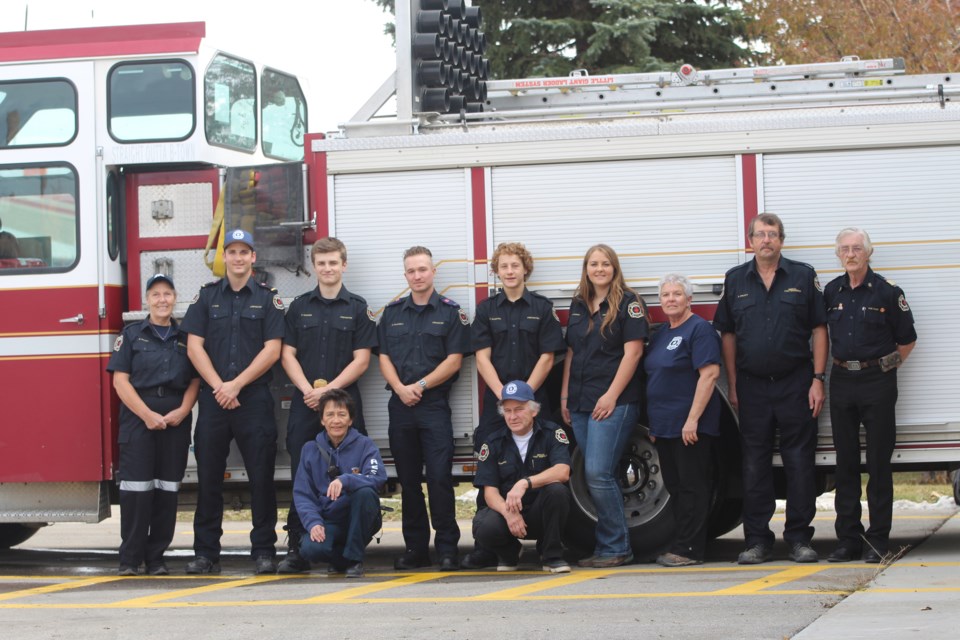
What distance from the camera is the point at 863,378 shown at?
8773 millimetres

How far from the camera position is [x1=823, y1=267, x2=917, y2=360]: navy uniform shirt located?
28.6ft

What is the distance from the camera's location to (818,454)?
30.1 ft

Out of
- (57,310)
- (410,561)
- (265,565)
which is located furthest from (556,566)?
(57,310)

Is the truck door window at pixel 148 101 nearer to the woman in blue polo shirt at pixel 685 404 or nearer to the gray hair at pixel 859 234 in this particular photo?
the woman in blue polo shirt at pixel 685 404

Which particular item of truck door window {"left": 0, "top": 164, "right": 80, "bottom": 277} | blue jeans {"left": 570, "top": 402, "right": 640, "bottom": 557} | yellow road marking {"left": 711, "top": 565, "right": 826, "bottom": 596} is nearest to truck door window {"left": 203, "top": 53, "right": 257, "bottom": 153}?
truck door window {"left": 0, "top": 164, "right": 80, "bottom": 277}

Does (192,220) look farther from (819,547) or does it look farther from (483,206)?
(819,547)

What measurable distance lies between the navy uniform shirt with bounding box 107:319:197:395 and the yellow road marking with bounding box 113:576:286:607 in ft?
4.34

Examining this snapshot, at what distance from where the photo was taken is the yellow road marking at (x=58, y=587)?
862 cm

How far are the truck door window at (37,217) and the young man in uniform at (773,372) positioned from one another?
433cm

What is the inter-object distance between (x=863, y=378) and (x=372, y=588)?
3.16m

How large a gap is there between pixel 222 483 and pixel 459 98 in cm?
318

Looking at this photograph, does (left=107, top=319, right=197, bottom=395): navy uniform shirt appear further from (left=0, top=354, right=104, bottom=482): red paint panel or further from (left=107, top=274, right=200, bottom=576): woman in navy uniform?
(left=0, top=354, right=104, bottom=482): red paint panel

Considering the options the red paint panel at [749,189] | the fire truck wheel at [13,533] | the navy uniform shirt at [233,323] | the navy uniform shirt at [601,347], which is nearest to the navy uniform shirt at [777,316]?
the red paint panel at [749,189]

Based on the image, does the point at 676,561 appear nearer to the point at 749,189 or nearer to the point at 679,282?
the point at 679,282
